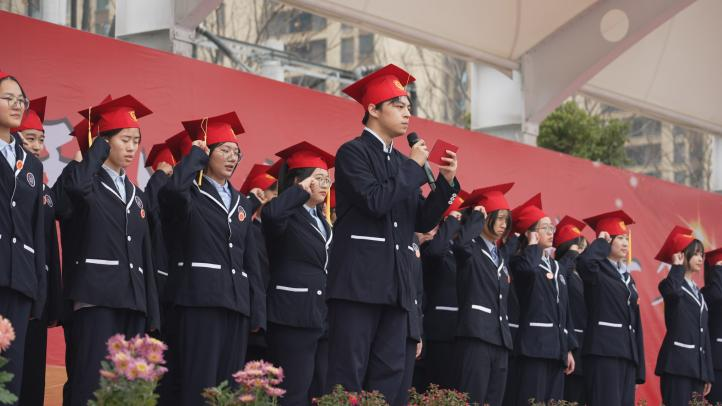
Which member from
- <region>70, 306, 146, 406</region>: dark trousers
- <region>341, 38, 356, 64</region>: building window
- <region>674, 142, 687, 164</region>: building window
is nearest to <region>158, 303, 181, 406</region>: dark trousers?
<region>70, 306, 146, 406</region>: dark trousers

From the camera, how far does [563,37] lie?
10328 millimetres

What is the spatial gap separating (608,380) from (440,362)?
1.30 meters

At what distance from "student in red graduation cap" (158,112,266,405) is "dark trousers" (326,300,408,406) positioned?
0.79 metres

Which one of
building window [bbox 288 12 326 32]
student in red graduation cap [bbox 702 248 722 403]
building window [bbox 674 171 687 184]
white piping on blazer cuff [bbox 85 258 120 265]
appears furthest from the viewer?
building window [bbox 674 171 687 184]

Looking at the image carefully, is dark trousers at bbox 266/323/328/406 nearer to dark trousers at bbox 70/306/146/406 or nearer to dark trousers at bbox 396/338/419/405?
dark trousers at bbox 396/338/419/405

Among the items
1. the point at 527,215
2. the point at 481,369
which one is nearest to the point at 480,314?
the point at 481,369

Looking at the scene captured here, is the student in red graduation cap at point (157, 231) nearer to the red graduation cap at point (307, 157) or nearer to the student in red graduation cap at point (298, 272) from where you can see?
the student in red graduation cap at point (298, 272)

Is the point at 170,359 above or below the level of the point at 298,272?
below

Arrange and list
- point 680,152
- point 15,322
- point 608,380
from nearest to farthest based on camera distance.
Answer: point 15,322
point 608,380
point 680,152

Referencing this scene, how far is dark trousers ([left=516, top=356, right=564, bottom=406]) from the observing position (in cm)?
698

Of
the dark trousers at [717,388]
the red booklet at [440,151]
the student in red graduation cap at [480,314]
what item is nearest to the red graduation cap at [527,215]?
the student in red graduation cap at [480,314]

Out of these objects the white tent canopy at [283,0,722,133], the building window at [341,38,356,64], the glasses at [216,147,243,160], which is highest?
the building window at [341,38,356,64]

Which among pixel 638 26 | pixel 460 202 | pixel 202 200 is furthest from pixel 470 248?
pixel 638 26

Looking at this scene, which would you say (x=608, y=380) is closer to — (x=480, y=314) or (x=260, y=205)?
(x=480, y=314)
